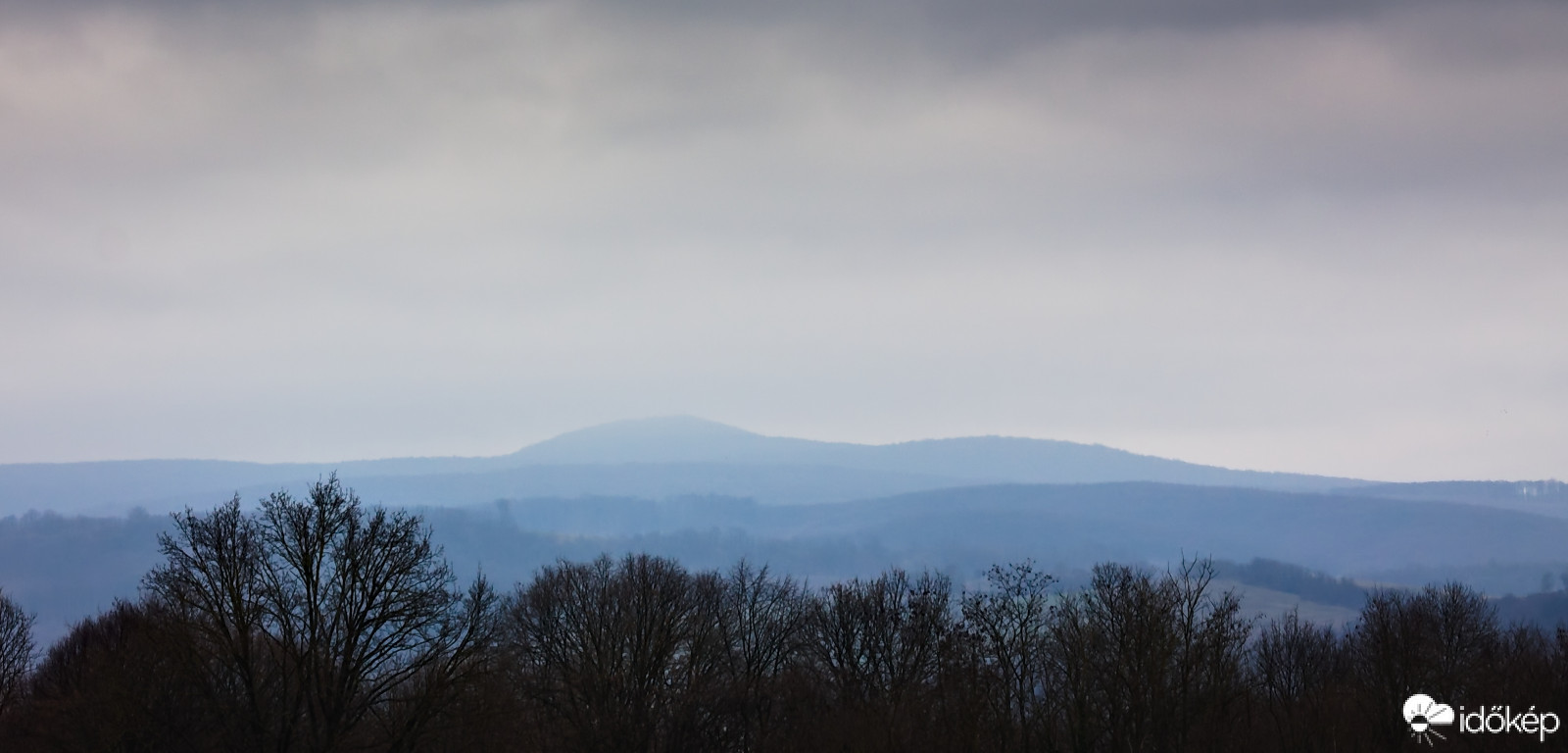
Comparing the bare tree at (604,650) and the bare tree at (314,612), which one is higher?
the bare tree at (314,612)

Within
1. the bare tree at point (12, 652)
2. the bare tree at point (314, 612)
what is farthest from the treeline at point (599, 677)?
the bare tree at point (12, 652)

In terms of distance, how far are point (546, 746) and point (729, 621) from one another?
3140 centimetres

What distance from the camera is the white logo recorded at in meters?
47.2

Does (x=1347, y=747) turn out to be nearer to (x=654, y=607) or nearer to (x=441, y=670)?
(x=441, y=670)

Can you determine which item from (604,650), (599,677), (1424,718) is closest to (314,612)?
(599,677)

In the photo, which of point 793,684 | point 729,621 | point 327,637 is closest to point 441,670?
point 327,637

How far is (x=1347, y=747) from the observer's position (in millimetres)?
45469

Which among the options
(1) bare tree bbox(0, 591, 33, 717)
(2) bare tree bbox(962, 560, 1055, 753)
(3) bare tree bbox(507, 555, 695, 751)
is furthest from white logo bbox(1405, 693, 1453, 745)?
(1) bare tree bbox(0, 591, 33, 717)

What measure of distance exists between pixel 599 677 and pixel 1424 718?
33.8 metres

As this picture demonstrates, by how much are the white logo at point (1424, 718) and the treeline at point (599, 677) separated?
0.34 metres

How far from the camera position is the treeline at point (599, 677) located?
133 ft

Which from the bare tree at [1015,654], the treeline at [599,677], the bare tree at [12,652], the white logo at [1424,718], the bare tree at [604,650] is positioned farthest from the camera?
the bare tree at [12,652]

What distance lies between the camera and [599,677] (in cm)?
5688

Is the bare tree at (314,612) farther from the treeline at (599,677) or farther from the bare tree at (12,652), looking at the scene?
the bare tree at (12,652)
